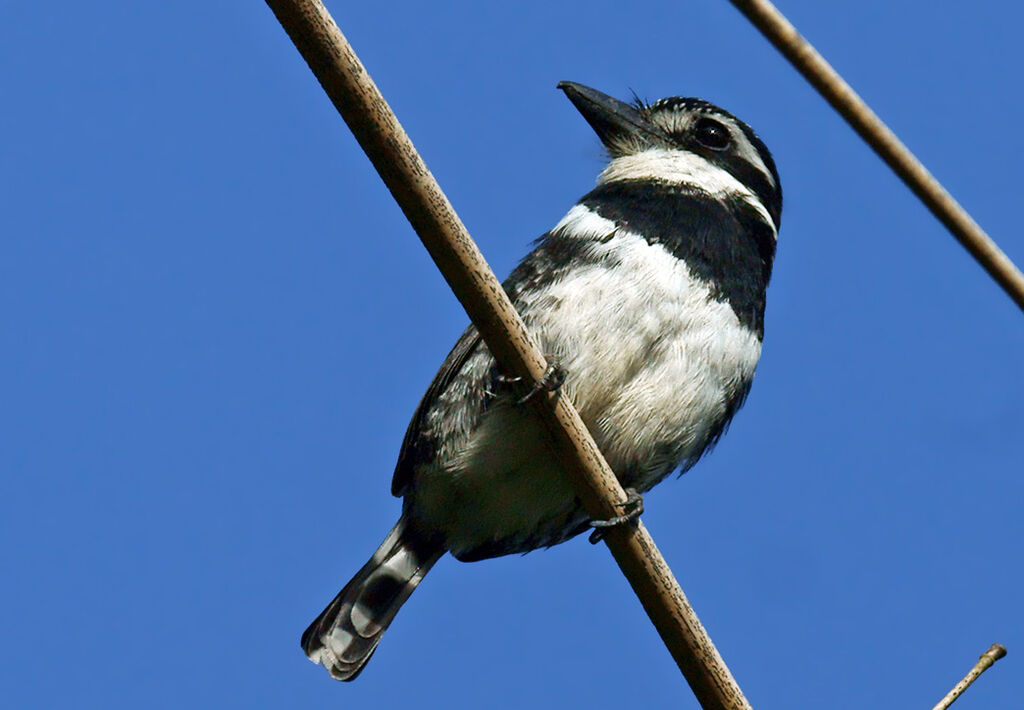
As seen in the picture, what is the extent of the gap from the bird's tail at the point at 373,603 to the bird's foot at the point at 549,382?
1.81m

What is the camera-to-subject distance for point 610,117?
5.05 metres

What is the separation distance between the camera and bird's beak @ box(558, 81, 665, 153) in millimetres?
4988

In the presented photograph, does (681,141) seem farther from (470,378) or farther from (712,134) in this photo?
(470,378)

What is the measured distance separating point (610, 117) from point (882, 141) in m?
4.04

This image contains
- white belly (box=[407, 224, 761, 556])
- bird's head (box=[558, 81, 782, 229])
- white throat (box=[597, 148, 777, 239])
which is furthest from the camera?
bird's head (box=[558, 81, 782, 229])

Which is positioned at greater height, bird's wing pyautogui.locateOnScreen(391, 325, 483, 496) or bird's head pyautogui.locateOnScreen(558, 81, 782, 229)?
bird's head pyautogui.locateOnScreen(558, 81, 782, 229)

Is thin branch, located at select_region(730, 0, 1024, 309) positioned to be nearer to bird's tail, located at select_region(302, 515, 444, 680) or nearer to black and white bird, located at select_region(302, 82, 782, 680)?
black and white bird, located at select_region(302, 82, 782, 680)

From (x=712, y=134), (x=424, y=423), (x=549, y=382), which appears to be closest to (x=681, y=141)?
(x=712, y=134)

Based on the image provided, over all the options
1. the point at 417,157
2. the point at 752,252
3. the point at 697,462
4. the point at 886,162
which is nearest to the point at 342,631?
the point at 697,462

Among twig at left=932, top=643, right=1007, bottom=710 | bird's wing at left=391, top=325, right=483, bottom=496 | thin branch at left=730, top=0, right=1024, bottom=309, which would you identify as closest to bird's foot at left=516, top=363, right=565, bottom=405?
bird's wing at left=391, top=325, right=483, bottom=496

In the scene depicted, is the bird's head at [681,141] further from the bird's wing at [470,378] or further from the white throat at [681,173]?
the bird's wing at [470,378]

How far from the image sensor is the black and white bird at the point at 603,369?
157 inches

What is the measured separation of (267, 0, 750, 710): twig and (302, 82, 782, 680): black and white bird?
583 millimetres

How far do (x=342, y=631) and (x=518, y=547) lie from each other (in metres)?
0.81
